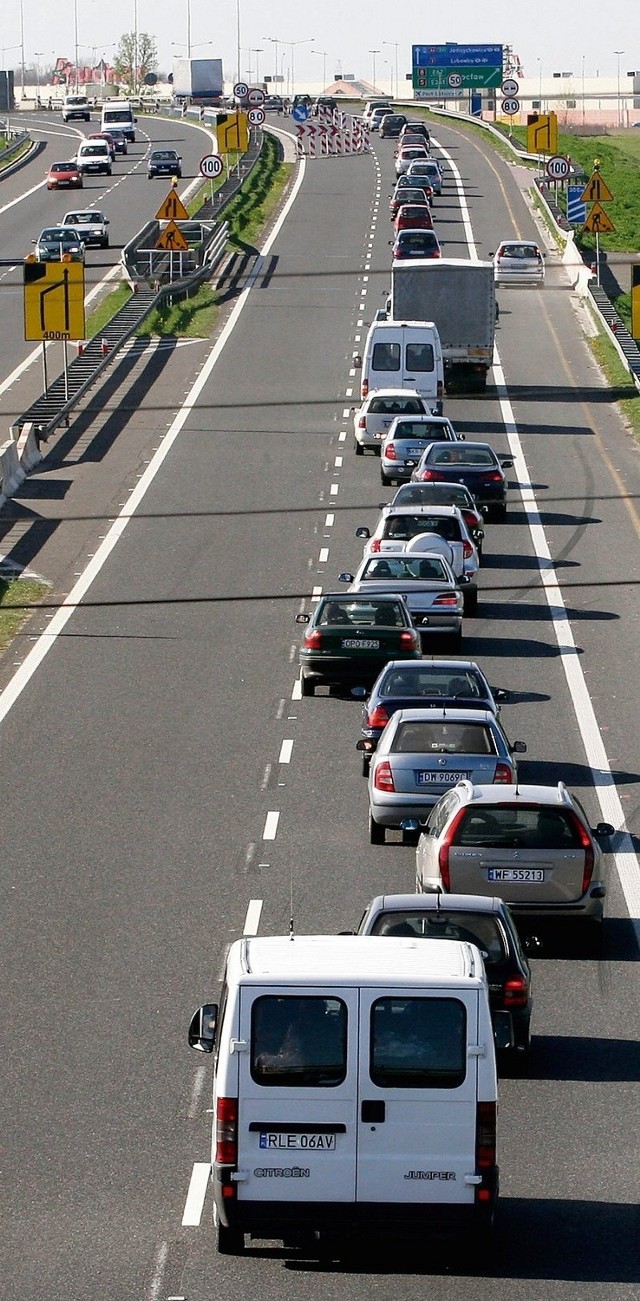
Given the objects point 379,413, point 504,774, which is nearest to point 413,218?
point 379,413

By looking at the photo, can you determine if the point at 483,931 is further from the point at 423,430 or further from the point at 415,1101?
the point at 423,430

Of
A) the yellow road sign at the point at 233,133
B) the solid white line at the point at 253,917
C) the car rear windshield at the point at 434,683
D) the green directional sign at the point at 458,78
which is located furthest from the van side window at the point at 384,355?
the green directional sign at the point at 458,78

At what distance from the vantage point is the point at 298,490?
4222 cm

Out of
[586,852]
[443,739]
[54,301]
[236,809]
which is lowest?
[236,809]

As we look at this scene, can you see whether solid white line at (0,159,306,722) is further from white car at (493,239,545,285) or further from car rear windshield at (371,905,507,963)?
car rear windshield at (371,905,507,963)

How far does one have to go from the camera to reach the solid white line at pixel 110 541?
92.8 ft

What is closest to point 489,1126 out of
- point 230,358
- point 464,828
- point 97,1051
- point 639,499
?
point 97,1051

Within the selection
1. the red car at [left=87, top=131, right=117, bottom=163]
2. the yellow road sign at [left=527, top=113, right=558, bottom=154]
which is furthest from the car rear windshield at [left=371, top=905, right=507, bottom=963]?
the red car at [left=87, top=131, right=117, bottom=163]

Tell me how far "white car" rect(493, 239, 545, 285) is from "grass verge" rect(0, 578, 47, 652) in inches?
1468

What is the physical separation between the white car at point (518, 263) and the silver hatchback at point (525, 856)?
53.1 m

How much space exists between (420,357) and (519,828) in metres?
32.6

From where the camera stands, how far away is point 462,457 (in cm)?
4019

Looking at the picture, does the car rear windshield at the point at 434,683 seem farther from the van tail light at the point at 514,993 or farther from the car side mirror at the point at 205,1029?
the car side mirror at the point at 205,1029

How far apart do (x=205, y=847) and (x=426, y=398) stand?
29.2m
